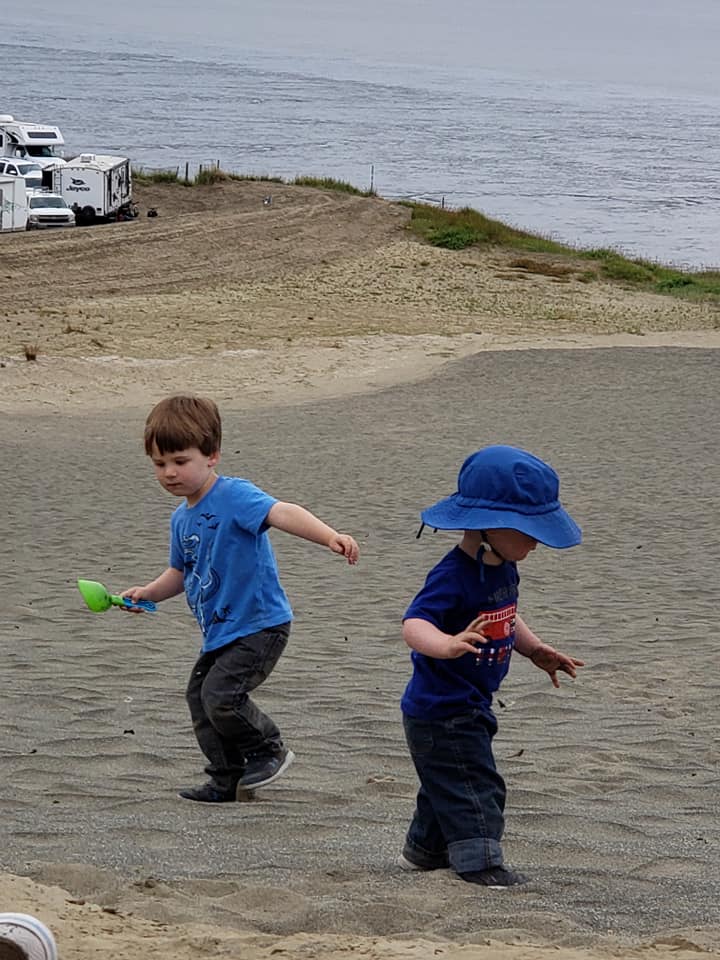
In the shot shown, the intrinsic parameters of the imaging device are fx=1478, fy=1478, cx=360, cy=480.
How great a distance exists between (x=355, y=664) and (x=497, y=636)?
13.5 feet

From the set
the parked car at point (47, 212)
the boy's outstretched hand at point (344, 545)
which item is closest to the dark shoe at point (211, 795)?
the boy's outstretched hand at point (344, 545)

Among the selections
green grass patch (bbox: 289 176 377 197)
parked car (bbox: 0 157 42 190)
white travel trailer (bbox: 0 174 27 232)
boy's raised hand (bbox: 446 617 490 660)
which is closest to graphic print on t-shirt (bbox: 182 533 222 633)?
Result: boy's raised hand (bbox: 446 617 490 660)

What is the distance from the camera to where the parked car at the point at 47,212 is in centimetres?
4081

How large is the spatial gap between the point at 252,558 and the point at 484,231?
3706 centimetres

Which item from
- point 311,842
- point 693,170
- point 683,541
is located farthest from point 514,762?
point 693,170

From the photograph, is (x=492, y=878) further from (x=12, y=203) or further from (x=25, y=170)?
(x=25, y=170)

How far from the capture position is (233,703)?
496 cm

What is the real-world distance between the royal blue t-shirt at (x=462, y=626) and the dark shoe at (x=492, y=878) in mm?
440

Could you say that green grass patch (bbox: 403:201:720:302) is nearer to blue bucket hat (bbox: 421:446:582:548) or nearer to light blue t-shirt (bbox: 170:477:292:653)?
light blue t-shirt (bbox: 170:477:292:653)

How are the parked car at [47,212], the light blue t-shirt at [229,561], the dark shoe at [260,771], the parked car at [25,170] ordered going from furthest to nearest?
1. the parked car at [25,170]
2. the parked car at [47,212]
3. the dark shoe at [260,771]
4. the light blue t-shirt at [229,561]

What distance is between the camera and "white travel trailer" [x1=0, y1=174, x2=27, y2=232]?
39500mm

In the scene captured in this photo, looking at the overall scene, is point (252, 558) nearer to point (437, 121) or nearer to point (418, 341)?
point (418, 341)

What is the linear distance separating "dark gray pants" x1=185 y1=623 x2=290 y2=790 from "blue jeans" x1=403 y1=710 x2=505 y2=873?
2.77ft

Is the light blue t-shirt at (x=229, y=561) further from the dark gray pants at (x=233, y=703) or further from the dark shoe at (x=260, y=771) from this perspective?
the dark shoe at (x=260, y=771)
